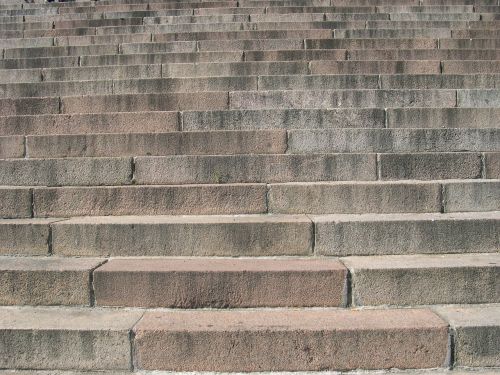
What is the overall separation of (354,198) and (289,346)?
1614mm

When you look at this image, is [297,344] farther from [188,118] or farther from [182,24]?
[182,24]

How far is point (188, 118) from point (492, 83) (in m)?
4.22

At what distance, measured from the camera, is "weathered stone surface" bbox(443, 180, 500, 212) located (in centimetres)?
396

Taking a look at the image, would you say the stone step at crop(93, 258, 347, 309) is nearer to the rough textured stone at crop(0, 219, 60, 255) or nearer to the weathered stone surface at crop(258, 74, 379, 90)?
the rough textured stone at crop(0, 219, 60, 255)

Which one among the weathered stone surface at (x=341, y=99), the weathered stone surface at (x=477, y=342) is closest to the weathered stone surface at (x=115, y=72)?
the weathered stone surface at (x=341, y=99)

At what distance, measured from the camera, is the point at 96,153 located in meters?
4.64

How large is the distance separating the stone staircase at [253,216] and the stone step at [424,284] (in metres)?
0.01

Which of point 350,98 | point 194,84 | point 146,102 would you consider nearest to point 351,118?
point 350,98

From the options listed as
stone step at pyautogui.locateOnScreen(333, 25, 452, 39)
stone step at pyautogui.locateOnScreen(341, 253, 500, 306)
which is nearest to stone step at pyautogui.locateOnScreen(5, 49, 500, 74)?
stone step at pyautogui.locateOnScreen(333, 25, 452, 39)

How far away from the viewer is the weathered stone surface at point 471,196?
3955mm

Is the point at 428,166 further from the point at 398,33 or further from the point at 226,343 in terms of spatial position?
the point at 398,33

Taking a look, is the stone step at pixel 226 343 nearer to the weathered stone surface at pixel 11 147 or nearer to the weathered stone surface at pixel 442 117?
the weathered stone surface at pixel 11 147

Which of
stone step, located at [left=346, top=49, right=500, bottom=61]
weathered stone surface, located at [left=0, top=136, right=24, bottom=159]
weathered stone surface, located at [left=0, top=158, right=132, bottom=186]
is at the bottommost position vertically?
weathered stone surface, located at [left=0, top=158, right=132, bottom=186]

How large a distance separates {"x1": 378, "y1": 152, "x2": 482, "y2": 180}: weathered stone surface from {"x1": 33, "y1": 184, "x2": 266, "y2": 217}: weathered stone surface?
1307 millimetres
